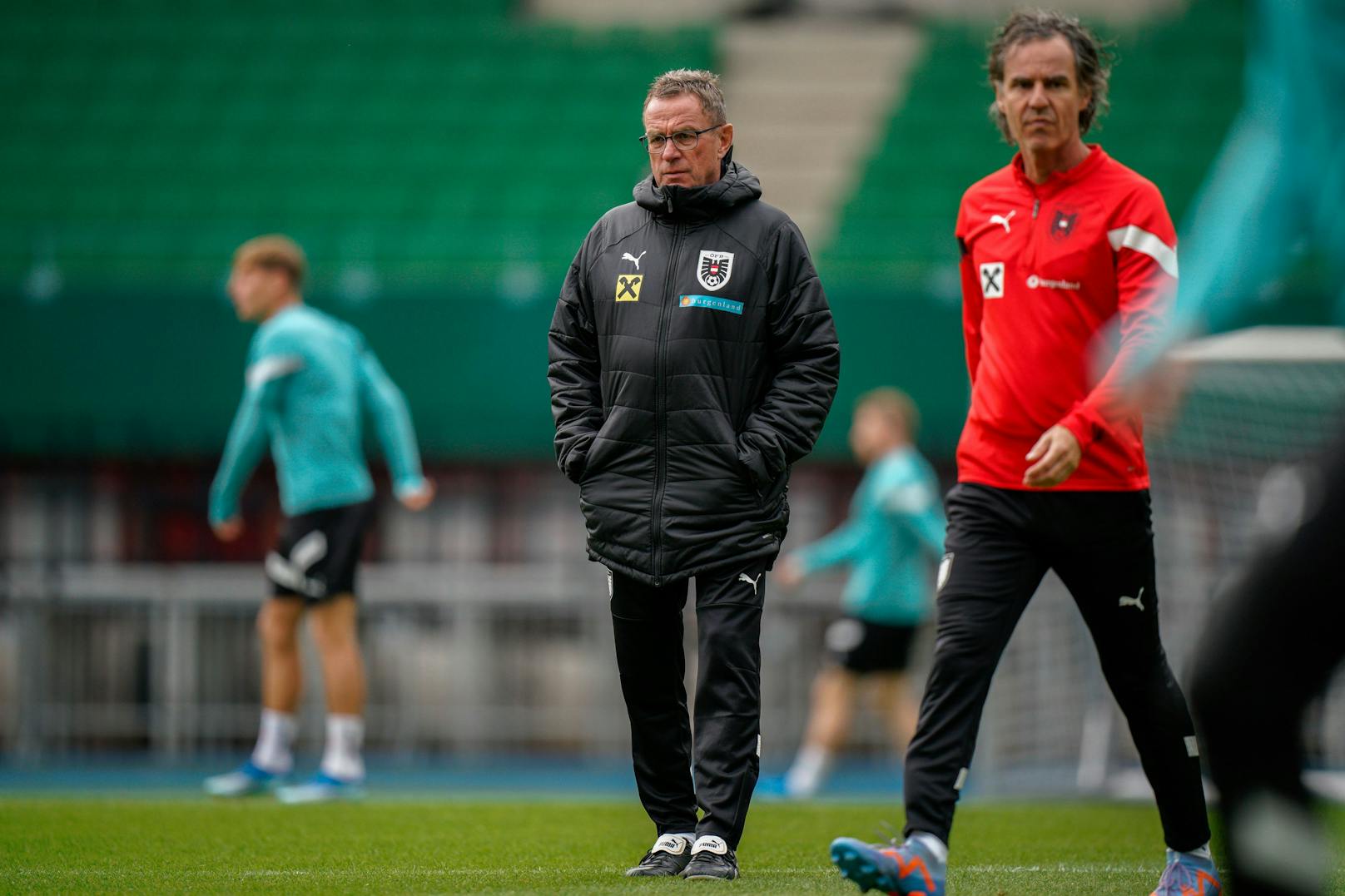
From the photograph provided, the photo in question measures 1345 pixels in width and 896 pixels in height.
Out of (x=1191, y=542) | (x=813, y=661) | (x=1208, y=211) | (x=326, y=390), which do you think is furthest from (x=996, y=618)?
(x=813, y=661)

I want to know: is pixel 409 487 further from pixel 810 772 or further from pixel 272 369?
pixel 810 772

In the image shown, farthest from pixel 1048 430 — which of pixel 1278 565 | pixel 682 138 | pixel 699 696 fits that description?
pixel 1278 565

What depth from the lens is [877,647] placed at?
8289mm

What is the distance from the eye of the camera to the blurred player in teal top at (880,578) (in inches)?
325

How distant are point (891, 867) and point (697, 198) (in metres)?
1.84

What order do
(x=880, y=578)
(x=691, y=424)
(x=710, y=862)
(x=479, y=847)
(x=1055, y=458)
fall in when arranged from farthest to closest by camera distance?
(x=880, y=578) → (x=479, y=847) → (x=691, y=424) → (x=710, y=862) → (x=1055, y=458)

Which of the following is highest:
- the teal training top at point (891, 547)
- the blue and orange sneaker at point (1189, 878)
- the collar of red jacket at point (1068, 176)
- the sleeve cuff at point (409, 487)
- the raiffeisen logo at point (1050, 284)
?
the collar of red jacket at point (1068, 176)

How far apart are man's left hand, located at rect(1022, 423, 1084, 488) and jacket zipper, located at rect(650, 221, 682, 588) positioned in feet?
3.90

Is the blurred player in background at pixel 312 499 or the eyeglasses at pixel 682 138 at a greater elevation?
the eyeglasses at pixel 682 138

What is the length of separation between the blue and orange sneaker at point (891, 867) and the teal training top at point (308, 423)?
13.0ft

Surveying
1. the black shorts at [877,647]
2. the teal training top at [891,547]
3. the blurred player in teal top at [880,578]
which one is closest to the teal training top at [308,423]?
the blurred player in teal top at [880,578]

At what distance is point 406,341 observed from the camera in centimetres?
1084

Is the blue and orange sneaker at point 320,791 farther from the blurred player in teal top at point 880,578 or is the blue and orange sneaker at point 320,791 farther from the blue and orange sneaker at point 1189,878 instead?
the blue and orange sneaker at point 1189,878

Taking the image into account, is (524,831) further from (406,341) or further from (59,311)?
(59,311)
